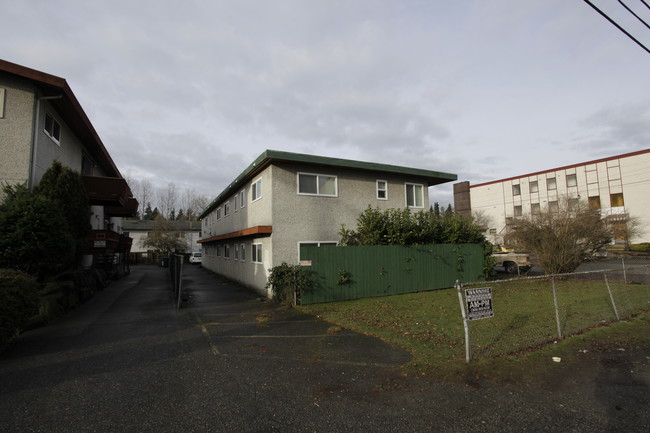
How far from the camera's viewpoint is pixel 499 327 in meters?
7.61

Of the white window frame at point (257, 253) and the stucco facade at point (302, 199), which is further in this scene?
the white window frame at point (257, 253)

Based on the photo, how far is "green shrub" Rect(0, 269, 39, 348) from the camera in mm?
6277

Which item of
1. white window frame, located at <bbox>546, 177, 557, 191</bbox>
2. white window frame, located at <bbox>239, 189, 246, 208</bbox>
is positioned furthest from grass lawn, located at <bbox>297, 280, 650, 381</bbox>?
white window frame, located at <bbox>546, 177, 557, 191</bbox>

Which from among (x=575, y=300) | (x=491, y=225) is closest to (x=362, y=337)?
(x=575, y=300)

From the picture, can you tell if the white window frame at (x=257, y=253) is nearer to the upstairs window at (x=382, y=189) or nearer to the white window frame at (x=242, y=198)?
the white window frame at (x=242, y=198)

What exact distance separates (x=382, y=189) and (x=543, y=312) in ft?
29.4

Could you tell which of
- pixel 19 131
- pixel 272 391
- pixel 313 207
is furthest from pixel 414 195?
pixel 19 131

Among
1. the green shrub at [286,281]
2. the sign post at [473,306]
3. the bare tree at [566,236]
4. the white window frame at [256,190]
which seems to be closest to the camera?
the sign post at [473,306]

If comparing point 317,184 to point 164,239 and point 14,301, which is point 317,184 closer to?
point 14,301

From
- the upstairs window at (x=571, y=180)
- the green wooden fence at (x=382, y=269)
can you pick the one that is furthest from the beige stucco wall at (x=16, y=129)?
the upstairs window at (x=571, y=180)

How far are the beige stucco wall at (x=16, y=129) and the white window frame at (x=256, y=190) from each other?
7829mm

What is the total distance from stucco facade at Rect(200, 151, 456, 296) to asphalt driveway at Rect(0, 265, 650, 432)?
6.02 metres

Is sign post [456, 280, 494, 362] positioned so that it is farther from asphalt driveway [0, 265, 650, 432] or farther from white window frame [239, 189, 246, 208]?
white window frame [239, 189, 246, 208]

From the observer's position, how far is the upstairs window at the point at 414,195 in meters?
17.4
